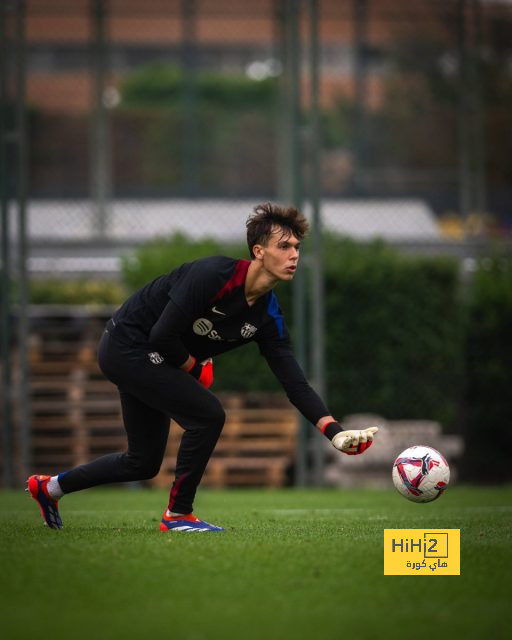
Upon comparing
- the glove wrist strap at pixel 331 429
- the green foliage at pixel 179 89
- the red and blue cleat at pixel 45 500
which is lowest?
the red and blue cleat at pixel 45 500

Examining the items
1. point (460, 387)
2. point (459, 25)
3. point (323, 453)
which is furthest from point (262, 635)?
point (459, 25)

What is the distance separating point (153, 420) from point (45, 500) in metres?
0.73

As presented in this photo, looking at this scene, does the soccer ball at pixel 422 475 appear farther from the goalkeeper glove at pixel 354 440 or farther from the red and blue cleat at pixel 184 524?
the red and blue cleat at pixel 184 524

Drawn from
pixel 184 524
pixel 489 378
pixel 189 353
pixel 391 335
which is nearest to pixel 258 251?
pixel 189 353

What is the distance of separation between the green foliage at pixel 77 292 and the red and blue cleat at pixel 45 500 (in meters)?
8.12

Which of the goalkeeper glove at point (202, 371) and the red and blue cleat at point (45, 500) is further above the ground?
the goalkeeper glove at point (202, 371)

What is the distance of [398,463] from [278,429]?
630 centimetres

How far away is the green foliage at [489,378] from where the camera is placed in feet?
43.5

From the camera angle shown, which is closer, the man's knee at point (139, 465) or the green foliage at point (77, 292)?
the man's knee at point (139, 465)

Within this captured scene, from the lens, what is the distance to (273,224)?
247 inches

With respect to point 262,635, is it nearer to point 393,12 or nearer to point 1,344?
point 1,344

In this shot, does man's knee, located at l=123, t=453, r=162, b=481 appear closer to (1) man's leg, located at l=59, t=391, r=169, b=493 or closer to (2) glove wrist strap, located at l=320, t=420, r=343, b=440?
(1) man's leg, located at l=59, t=391, r=169, b=493

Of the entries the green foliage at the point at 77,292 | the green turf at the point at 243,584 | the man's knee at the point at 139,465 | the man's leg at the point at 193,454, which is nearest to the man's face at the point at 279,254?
the man's leg at the point at 193,454

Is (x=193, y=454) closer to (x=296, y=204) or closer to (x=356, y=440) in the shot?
(x=356, y=440)
